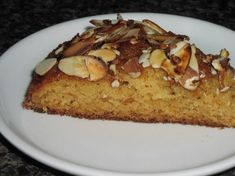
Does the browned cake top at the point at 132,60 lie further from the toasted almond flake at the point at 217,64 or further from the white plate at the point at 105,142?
the white plate at the point at 105,142

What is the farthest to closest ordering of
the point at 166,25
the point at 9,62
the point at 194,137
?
the point at 166,25 < the point at 9,62 < the point at 194,137

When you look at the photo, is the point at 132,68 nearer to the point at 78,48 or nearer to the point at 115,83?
the point at 115,83

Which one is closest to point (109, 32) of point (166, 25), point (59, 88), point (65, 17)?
point (59, 88)

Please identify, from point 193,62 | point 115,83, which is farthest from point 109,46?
point 193,62

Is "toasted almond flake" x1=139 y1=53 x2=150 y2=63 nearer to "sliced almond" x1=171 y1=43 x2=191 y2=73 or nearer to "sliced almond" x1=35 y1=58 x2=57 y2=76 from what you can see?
"sliced almond" x1=171 y1=43 x2=191 y2=73

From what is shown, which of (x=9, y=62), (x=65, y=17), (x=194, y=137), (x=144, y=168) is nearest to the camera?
(x=144, y=168)

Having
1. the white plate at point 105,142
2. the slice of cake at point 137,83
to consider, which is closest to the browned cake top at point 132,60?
the slice of cake at point 137,83

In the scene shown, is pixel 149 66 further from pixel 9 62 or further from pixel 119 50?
pixel 9 62
